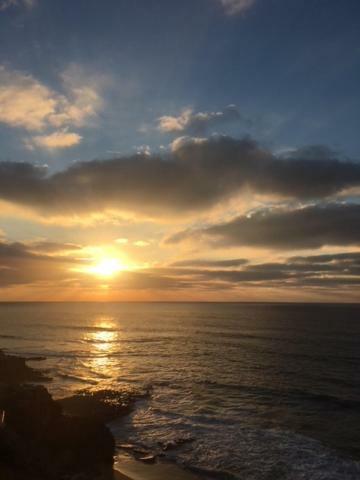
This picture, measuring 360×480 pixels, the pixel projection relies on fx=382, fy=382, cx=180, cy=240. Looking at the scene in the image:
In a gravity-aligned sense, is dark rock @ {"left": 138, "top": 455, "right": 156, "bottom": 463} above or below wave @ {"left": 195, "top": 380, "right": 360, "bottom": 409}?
above

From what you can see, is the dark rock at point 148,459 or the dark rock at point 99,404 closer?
the dark rock at point 148,459

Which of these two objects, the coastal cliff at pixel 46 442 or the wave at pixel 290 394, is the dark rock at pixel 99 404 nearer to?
the coastal cliff at pixel 46 442

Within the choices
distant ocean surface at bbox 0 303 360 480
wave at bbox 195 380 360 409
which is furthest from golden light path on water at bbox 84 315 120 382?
wave at bbox 195 380 360 409

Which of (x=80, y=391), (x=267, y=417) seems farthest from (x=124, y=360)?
(x=267, y=417)

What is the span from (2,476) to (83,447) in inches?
286

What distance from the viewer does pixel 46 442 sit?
2317cm

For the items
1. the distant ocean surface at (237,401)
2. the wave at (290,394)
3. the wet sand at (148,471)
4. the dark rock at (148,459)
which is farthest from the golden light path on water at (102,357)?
the wet sand at (148,471)

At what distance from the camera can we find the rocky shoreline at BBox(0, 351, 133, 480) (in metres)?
18.3

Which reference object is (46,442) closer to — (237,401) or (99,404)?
(99,404)

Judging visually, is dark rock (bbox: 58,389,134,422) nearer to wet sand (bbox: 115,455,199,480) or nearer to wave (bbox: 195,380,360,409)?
wet sand (bbox: 115,455,199,480)

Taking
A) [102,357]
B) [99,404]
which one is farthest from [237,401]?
[102,357]

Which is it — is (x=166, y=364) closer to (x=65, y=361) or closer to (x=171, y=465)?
(x=65, y=361)

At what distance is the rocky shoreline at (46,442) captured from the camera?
18.3 metres

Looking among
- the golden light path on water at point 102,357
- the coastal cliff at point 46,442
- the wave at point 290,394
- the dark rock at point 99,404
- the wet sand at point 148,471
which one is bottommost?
the golden light path on water at point 102,357
